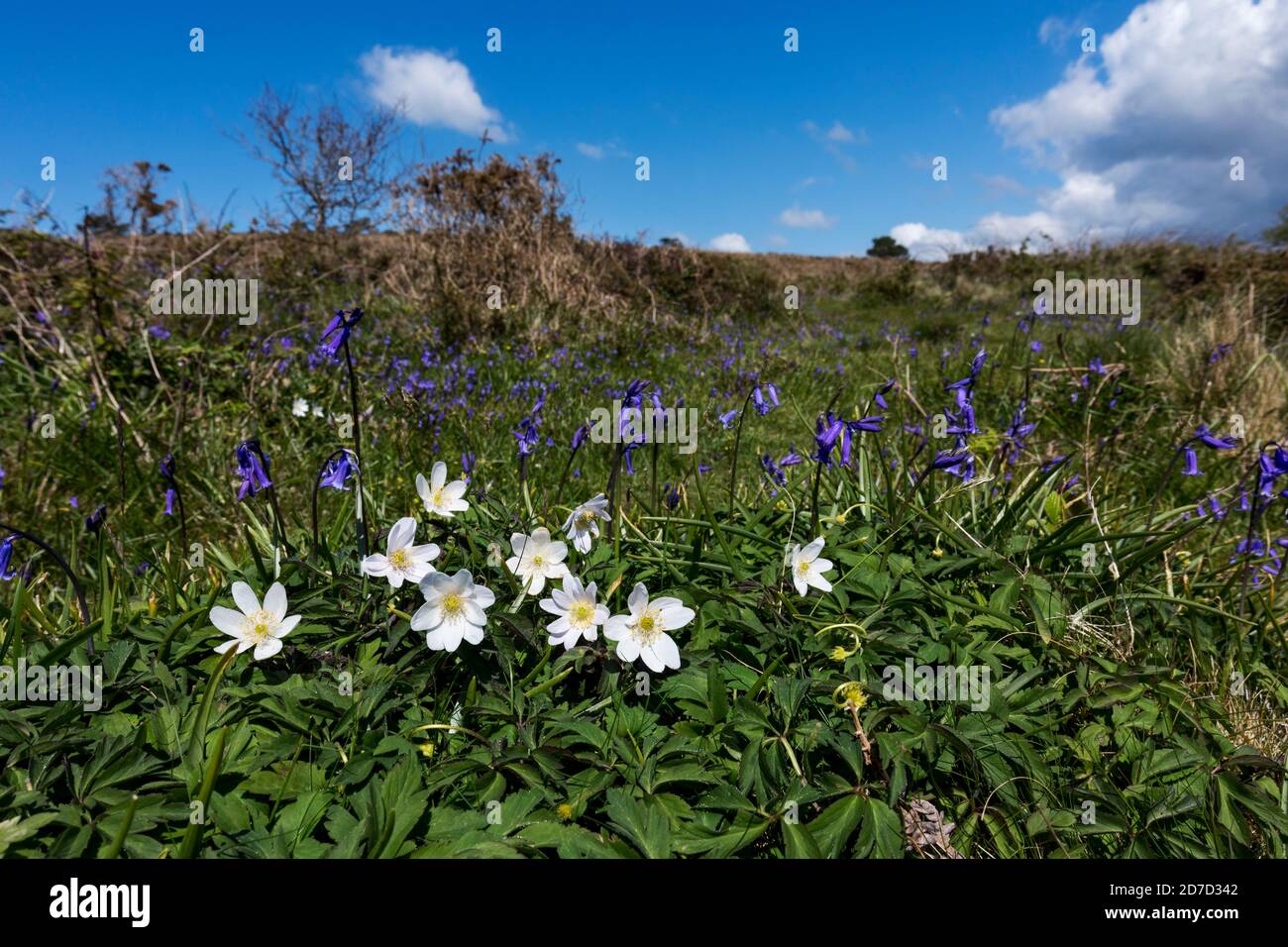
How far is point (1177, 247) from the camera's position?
1534cm

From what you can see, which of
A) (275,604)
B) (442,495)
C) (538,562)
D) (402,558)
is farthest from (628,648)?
(275,604)

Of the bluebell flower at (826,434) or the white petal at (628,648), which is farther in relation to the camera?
the bluebell flower at (826,434)

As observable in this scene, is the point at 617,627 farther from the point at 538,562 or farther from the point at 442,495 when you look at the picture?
the point at 442,495

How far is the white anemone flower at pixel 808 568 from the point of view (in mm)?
1825

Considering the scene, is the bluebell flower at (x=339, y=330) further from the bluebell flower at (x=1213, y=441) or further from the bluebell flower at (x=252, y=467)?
the bluebell flower at (x=1213, y=441)

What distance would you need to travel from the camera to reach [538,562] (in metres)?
1.77

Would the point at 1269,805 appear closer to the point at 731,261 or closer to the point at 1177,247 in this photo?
the point at 731,261

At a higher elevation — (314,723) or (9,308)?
(9,308)

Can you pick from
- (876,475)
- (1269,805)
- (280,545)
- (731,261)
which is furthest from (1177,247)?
(280,545)

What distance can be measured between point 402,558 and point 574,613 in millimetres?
429

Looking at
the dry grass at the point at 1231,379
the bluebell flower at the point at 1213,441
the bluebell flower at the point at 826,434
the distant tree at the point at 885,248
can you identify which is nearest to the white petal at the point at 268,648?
the bluebell flower at the point at 826,434

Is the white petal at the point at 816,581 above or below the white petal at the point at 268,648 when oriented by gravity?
above

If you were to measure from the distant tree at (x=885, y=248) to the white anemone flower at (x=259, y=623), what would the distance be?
47.1 m
